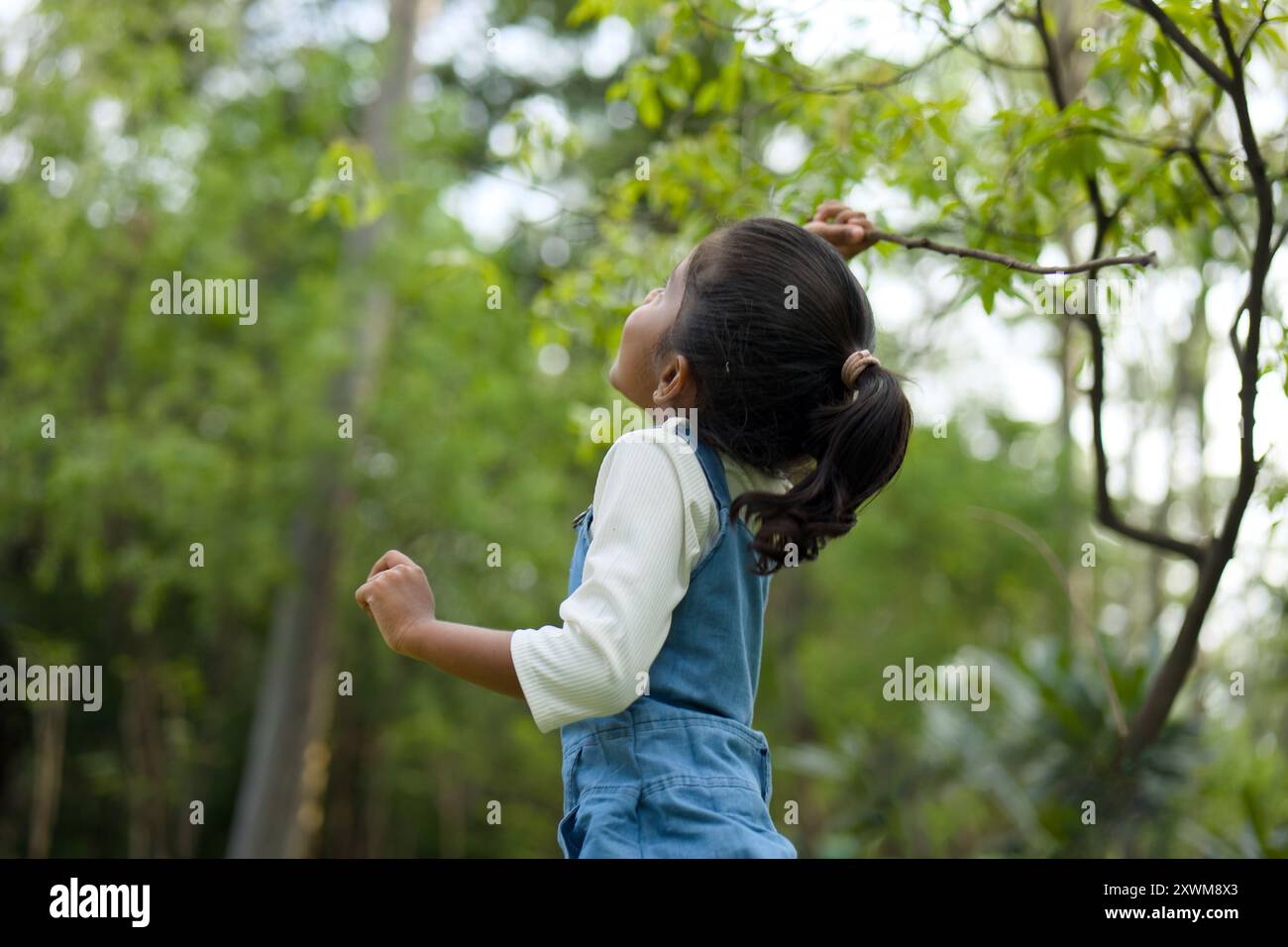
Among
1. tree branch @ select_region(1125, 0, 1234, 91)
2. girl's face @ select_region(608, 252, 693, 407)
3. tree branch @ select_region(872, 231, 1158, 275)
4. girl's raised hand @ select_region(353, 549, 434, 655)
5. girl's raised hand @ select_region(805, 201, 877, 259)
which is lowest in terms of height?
girl's raised hand @ select_region(353, 549, 434, 655)

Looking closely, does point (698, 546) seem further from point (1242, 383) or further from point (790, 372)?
point (1242, 383)

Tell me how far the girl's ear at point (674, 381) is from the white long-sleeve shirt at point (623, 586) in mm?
106

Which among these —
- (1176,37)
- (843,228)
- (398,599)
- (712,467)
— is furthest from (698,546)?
(1176,37)

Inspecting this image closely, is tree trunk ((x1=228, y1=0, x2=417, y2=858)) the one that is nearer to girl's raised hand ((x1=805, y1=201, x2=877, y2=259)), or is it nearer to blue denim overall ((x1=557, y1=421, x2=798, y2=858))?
girl's raised hand ((x1=805, y1=201, x2=877, y2=259))

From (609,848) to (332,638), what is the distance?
7194 mm

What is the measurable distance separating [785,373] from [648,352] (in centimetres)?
18

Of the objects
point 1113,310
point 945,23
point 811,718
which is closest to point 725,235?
point 945,23

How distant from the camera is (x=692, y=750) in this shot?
1368mm

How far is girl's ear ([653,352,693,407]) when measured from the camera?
1.48 meters

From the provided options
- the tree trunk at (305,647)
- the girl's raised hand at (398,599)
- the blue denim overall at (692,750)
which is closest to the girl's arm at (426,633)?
the girl's raised hand at (398,599)

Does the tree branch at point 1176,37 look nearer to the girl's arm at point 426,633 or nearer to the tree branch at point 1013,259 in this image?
the tree branch at point 1013,259

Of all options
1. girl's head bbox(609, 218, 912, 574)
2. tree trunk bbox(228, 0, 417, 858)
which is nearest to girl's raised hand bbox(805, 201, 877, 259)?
girl's head bbox(609, 218, 912, 574)

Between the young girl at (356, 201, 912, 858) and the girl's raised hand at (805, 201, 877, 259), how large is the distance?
0.35 m
